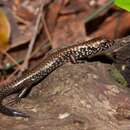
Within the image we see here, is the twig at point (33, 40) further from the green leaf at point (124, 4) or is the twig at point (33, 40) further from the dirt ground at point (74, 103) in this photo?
the green leaf at point (124, 4)

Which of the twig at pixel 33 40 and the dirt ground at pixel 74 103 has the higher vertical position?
the dirt ground at pixel 74 103

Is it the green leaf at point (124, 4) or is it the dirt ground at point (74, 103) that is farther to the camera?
the green leaf at point (124, 4)

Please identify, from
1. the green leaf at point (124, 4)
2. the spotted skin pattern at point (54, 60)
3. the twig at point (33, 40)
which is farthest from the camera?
the twig at point (33, 40)

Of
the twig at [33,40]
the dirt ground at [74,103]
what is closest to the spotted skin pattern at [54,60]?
the dirt ground at [74,103]

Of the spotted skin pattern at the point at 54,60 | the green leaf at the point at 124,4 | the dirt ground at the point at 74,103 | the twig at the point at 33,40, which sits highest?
the green leaf at the point at 124,4

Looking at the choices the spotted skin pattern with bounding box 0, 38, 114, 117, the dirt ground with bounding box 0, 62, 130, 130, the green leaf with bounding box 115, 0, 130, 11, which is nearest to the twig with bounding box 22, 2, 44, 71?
the spotted skin pattern with bounding box 0, 38, 114, 117

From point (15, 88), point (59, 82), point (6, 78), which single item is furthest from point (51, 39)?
point (59, 82)

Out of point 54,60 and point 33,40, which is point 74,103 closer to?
point 54,60

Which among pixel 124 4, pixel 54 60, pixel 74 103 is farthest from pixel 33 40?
pixel 124 4

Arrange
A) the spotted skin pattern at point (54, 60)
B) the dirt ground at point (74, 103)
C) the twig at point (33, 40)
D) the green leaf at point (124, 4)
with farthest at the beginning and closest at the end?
1. the twig at point (33, 40)
2. the spotted skin pattern at point (54, 60)
3. the green leaf at point (124, 4)
4. the dirt ground at point (74, 103)
